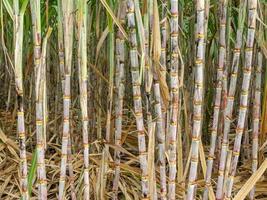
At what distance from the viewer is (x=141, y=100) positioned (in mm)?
1231

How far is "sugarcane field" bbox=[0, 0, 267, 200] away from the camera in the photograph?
3.30 ft

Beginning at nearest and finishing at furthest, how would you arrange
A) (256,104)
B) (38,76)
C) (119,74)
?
(38,76) < (119,74) < (256,104)

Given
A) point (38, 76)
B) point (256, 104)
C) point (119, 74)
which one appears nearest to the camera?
point (38, 76)

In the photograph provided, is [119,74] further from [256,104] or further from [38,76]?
[256,104]

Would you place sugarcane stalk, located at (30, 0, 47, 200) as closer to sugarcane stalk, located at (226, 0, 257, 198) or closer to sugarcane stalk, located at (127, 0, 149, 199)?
sugarcane stalk, located at (127, 0, 149, 199)

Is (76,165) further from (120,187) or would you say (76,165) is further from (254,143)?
(254,143)

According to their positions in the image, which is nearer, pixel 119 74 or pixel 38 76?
pixel 38 76

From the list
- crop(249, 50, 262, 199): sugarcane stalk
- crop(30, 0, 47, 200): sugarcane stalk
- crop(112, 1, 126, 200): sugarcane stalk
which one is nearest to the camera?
crop(30, 0, 47, 200): sugarcane stalk

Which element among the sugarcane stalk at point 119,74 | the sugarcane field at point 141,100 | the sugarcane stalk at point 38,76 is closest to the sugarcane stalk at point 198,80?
the sugarcane field at point 141,100

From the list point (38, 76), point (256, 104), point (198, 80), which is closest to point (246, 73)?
point (198, 80)

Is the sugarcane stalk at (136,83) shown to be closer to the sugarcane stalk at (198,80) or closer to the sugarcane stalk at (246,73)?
the sugarcane stalk at (198,80)

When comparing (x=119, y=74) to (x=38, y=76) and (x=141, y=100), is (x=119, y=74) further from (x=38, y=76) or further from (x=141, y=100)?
(x=38, y=76)

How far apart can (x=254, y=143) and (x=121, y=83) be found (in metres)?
0.39

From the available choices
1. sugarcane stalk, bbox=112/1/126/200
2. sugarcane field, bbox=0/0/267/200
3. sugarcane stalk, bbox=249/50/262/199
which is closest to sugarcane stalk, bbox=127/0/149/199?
sugarcane field, bbox=0/0/267/200
